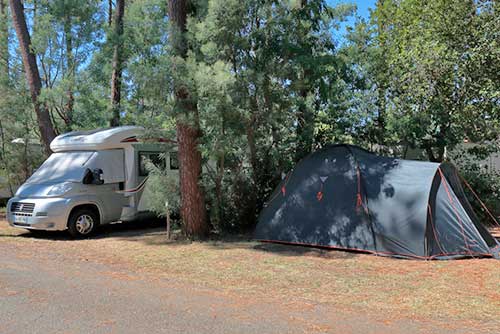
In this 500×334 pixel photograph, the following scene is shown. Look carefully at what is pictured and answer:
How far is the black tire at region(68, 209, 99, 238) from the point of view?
34.7 feet

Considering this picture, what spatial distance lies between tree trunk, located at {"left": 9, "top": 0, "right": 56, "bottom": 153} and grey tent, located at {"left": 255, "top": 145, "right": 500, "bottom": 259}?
830 cm

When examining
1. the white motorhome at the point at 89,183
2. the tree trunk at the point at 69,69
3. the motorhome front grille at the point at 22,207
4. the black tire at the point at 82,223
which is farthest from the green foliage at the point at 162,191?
the tree trunk at the point at 69,69

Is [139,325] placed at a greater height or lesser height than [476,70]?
lesser

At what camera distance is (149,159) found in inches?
453

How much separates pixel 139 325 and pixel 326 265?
3.83 m

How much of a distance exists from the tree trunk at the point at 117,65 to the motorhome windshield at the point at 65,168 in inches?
144

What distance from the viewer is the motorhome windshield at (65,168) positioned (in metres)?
10.9

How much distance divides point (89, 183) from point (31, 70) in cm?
565

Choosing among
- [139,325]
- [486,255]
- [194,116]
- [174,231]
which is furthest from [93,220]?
[486,255]

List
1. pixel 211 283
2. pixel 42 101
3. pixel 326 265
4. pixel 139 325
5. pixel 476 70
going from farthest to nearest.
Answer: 1. pixel 42 101
2. pixel 476 70
3. pixel 326 265
4. pixel 211 283
5. pixel 139 325

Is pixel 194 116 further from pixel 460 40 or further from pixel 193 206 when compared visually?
pixel 460 40

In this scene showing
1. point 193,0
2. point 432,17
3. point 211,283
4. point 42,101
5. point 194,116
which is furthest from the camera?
point 42,101

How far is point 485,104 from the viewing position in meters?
11.0

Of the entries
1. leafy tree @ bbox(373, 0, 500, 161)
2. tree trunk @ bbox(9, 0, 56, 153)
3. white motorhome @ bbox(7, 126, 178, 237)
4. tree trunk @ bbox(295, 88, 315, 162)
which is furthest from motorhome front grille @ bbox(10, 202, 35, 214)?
leafy tree @ bbox(373, 0, 500, 161)
